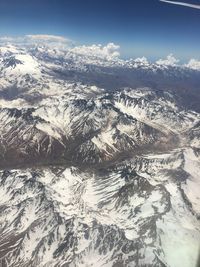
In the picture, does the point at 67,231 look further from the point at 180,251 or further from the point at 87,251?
the point at 180,251

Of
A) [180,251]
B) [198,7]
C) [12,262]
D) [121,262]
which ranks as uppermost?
[198,7]

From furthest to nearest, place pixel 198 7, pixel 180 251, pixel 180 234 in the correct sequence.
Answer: pixel 180 234, pixel 180 251, pixel 198 7

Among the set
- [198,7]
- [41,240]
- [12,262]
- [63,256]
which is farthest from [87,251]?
[198,7]

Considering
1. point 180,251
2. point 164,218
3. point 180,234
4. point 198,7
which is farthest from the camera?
point 164,218

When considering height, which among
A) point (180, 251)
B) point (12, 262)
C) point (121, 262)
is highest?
point (180, 251)

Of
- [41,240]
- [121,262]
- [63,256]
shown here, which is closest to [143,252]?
[121,262]

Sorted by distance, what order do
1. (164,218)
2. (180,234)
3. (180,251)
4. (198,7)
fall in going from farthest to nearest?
1. (164,218)
2. (180,234)
3. (180,251)
4. (198,7)

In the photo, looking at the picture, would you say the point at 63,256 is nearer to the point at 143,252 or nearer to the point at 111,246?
the point at 111,246

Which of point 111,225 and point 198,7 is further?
point 111,225

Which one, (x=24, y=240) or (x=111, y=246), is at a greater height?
(x=111, y=246)
